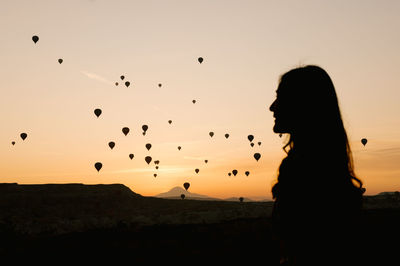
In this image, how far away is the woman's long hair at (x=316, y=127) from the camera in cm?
436

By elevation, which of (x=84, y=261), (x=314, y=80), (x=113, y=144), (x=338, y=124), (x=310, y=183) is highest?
(x=113, y=144)

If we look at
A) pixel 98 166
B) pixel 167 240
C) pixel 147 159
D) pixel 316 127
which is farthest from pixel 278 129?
pixel 147 159

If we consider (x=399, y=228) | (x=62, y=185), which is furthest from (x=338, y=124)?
(x=62, y=185)

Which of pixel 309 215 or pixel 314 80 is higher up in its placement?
pixel 314 80

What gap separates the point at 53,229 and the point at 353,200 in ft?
51.3

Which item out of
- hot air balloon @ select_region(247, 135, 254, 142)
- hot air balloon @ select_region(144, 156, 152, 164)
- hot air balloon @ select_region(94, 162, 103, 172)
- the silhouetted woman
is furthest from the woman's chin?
hot air balloon @ select_region(144, 156, 152, 164)

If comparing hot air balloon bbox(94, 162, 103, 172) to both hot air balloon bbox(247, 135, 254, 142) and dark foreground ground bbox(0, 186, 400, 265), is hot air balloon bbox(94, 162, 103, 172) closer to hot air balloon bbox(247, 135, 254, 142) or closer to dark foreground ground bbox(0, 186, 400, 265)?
hot air balloon bbox(247, 135, 254, 142)

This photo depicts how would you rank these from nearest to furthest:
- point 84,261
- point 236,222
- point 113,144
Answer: point 84,261
point 236,222
point 113,144

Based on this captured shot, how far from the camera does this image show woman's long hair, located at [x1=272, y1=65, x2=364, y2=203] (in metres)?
4.36

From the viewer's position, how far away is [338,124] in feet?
14.8

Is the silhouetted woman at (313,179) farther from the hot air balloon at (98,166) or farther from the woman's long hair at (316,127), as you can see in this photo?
the hot air balloon at (98,166)

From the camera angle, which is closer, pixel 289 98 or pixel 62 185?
pixel 289 98

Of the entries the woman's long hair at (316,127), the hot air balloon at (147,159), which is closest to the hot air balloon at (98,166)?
the hot air balloon at (147,159)

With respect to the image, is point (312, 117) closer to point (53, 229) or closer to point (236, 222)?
point (236, 222)
